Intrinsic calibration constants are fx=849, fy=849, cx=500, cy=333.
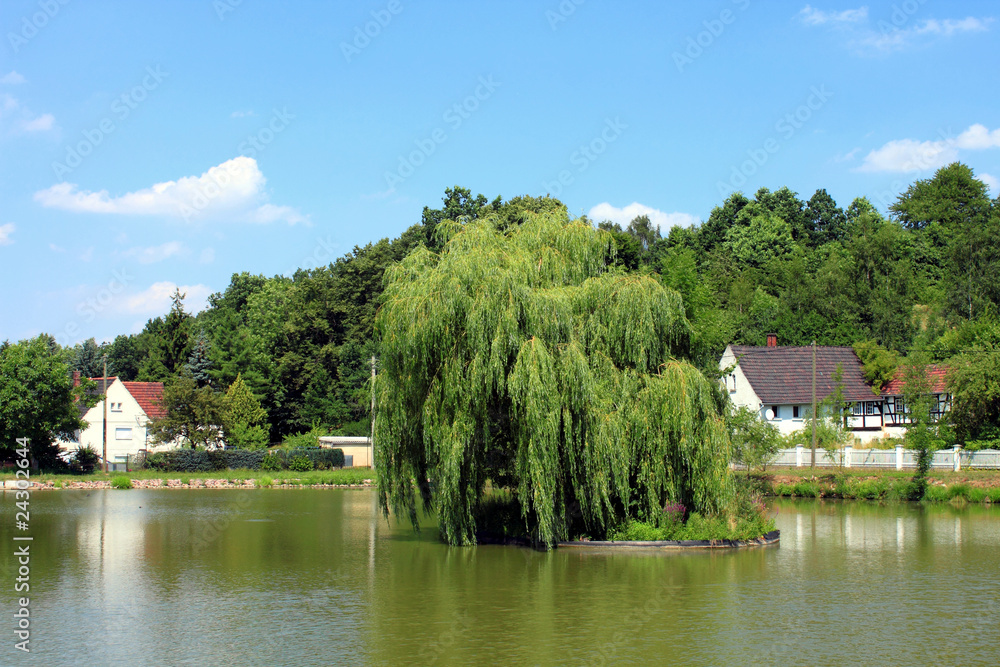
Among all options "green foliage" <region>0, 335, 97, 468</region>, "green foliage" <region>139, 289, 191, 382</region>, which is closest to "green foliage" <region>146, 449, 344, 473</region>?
"green foliage" <region>0, 335, 97, 468</region>

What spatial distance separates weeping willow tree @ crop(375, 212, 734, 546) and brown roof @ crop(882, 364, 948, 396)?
2591cm

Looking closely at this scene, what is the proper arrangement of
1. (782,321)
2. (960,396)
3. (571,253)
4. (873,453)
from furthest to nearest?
(782,321) → (873,453) → (960,396) → (571,253)

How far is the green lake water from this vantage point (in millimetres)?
13578

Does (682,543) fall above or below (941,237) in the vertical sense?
below

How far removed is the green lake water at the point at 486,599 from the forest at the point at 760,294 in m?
26.2

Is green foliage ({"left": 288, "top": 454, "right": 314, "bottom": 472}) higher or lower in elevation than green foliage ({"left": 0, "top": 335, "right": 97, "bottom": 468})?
lower

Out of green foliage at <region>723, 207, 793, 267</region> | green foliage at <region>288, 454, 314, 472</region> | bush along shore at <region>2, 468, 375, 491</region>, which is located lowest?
bush along shore at <region>2, 468, 375, 491</region>

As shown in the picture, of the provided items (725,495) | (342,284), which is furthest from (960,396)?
(342,284)

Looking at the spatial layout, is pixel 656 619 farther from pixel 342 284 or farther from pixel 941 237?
pixel 941 237

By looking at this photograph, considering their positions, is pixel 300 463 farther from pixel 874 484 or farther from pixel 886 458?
pixel 886 458

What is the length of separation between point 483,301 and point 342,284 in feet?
183

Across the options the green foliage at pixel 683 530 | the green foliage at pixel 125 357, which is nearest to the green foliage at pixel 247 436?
the green foliage at pixel 683 530

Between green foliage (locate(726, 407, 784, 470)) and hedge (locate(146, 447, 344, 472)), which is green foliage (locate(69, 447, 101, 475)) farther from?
green foliage (locate(726, 407, 784, 470))

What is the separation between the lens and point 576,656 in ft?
43.5
